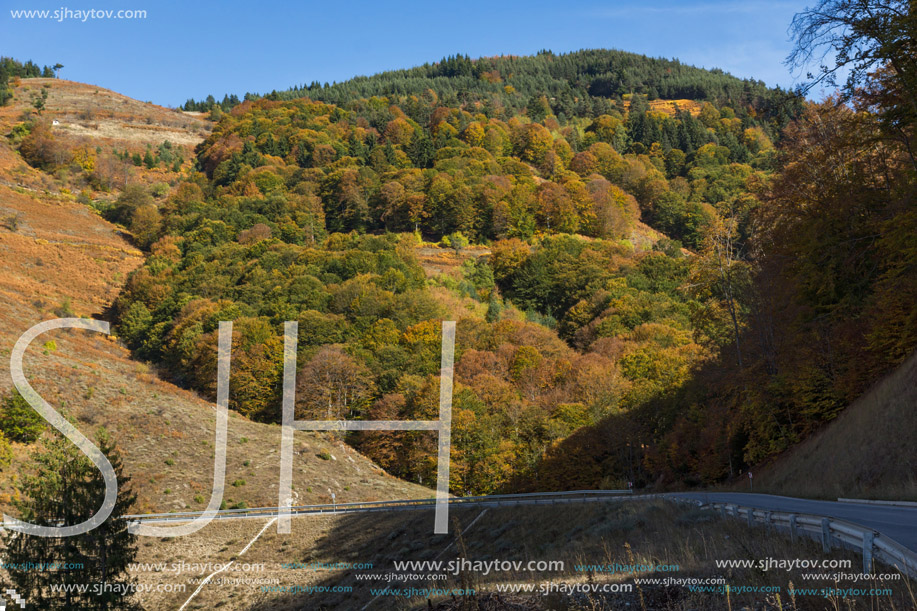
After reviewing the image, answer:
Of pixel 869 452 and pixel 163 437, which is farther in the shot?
pixel 163 437

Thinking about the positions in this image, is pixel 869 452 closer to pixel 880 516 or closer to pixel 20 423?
pixel 880 516

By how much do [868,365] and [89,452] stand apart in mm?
27413

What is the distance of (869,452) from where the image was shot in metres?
16.5

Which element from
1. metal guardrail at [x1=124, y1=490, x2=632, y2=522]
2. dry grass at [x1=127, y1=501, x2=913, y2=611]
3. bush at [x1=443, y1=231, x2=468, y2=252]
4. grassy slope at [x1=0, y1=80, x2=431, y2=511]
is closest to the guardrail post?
dry grass at [x1=127, y1=501, x2=913, y2=611]

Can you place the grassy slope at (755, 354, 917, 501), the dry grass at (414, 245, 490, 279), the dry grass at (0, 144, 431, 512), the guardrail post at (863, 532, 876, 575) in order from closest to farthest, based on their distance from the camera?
the guardrail post at (863, 532, 876, 575), the grassy slope at (755, 354, 917, 501), the dry grass at (0, 144, 431, 512), the dry grass at (414, 245, 490, 279)

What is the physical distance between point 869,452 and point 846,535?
393 inches

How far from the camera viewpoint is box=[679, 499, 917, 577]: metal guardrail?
6.61 m

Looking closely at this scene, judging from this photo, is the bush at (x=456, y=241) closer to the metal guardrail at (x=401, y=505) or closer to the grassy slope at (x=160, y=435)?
the grassy slope at (x=160, y=435)

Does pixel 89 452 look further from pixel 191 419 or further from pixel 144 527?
pixel 191 419

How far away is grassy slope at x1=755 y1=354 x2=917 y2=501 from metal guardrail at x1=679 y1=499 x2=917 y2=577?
11.6 ft

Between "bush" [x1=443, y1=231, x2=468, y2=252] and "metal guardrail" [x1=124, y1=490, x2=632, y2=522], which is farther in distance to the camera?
"bush" [x1=443, y1=231, x2=468, y2=252]

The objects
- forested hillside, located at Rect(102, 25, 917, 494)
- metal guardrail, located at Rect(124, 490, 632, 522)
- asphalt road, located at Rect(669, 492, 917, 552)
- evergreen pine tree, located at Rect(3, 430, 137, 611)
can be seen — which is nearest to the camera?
asphalt road, located at Rect(669, 492, 917, 552)

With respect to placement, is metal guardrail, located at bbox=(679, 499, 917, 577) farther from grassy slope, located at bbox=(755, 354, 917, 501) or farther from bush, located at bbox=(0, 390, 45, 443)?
bush, located at bbox=(0, 390, 45, 443)

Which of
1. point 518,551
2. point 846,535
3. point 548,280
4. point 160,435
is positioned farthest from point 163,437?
point 548,280
